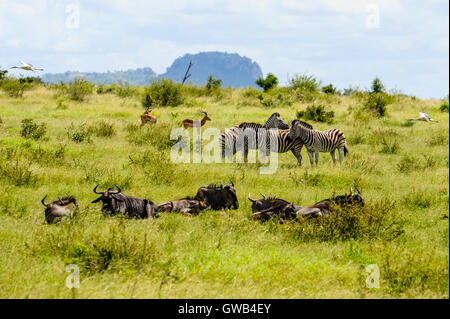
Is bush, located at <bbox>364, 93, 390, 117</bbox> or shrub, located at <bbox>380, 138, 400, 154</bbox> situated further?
bush, located at <bbox>364, 93, 390, 117</bbox>

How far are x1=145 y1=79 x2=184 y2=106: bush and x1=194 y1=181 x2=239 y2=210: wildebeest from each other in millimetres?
18887

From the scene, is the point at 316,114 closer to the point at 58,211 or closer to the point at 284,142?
the point at 284,142

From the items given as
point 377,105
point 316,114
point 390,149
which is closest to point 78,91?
point 316,114

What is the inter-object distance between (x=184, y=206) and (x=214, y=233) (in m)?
1.51

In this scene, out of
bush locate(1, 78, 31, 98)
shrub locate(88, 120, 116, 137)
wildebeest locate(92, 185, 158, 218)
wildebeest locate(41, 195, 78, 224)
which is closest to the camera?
wildebeest locate(41, 195, 78, 224)

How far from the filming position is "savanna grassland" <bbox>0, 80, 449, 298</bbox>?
18.1 ft

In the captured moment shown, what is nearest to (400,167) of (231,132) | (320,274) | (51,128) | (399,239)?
(231,132)

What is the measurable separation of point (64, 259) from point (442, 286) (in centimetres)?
414

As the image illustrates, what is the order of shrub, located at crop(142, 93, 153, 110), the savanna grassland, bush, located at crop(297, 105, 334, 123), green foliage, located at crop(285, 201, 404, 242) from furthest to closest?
shrub, located at crop(142, 93, 153, 110)
bush, located at crop(297, 105, 334, 123)
green foliage, located at crop(285, 201, 404, 242)
the savanna grassland

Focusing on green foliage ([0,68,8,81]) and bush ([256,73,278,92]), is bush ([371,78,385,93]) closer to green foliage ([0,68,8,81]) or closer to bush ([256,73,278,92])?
bush ([256,73,278,92])

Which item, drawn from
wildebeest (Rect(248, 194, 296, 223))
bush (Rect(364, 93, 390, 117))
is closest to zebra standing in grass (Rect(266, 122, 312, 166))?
wildebeest (Rect(248, 194, 296, 223))

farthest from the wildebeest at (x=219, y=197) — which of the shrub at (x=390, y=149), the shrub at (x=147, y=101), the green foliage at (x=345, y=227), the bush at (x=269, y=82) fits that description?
the bush at (x=269, y=82)

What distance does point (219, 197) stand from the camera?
923 cm
